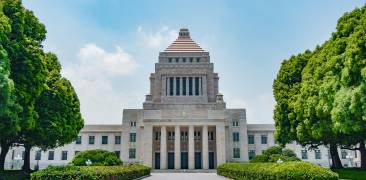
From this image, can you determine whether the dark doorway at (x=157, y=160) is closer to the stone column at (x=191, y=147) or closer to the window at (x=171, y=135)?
the window at (x=171, y=135)

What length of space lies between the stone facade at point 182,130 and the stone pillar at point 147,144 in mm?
960

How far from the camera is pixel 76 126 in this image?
27797 mm

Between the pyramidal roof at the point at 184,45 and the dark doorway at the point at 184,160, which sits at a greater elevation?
the pyramidal roof at the point at 184,45

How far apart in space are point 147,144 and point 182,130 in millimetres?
5389

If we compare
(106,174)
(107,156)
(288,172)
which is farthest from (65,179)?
(107,156)

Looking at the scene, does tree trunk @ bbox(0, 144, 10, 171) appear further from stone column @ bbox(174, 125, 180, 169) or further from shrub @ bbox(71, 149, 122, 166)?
stone column @ bbox(174, 125, 180, 169)

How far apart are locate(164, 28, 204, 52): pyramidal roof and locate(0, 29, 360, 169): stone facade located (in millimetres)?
402

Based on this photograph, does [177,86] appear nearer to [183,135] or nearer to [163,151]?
[183,135]

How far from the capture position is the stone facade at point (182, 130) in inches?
1832

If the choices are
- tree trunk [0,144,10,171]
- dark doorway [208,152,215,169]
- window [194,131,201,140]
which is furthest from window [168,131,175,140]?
tree trunk [0,144,10,171]

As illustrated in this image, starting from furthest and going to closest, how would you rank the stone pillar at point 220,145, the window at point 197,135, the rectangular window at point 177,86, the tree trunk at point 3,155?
the rectangular window at point 177,86, the window at point 197,135, the stone pillar at point 220,145, the tree trunk at point 3,155

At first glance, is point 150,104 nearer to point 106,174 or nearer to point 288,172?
point 106,174

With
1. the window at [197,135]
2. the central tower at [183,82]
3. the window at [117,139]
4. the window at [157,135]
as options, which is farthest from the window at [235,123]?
the window at [117,139]

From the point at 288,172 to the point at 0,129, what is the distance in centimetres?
1337
